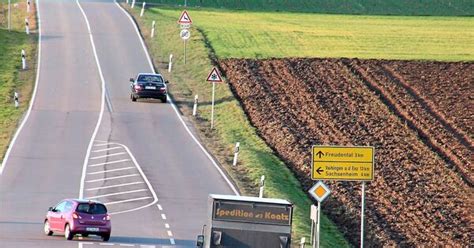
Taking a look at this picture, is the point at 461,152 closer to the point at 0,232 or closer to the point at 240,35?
the point at 0,232

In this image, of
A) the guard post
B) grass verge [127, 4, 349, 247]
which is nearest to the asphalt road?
grass verge [127, 4, 349, 247]

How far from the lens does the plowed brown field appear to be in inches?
1623

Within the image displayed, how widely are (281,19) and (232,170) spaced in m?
46.3

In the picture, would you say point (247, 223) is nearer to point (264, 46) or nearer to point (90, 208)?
point (90, 208)

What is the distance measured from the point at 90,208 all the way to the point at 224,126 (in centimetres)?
2031

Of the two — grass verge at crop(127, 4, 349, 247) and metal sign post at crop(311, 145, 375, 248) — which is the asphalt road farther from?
metal sign post at crop(311, 145, 375, 248)

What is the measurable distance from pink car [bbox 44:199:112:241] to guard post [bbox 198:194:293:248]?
25.9 ft

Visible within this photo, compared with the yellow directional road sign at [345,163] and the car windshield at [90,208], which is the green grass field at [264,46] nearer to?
the car windshield at [90,208]

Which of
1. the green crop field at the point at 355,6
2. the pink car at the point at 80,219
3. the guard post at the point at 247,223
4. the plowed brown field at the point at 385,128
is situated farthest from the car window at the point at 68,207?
the green crop field at the point at 355,6

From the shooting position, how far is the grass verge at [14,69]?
55388 mm

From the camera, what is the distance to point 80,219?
1403 inches

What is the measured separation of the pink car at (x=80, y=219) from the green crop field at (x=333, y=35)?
36.3 metres

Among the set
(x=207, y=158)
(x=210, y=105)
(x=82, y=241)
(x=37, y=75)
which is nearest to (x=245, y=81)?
(x=210, y=105)

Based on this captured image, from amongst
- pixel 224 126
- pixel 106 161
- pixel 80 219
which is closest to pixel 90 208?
Answer: pixel 80 219
